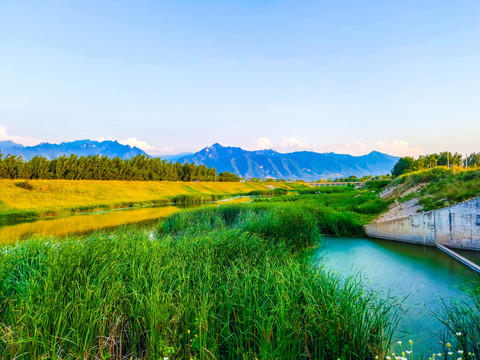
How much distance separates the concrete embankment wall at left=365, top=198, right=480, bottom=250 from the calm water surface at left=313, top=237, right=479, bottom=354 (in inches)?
23.3

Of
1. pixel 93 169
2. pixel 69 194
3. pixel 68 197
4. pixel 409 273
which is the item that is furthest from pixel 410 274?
pixel 93 169

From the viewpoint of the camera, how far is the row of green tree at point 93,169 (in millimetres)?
42653

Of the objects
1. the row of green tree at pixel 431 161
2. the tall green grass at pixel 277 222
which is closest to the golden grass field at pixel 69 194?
the tall green grass at pixel 277 222

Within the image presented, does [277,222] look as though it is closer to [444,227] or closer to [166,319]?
[444,227]

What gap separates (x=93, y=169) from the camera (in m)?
55.0

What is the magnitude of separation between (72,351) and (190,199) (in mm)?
44719

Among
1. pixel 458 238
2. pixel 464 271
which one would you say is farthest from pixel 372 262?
pixel 458 238

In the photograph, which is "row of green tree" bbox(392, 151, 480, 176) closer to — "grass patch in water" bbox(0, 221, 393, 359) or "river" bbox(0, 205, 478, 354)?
"river" bbox(0, 205, 478, 354)

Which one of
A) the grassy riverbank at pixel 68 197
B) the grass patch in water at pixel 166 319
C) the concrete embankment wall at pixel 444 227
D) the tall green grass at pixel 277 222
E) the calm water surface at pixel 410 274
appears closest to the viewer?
the grass patch in water at pixel 166 319

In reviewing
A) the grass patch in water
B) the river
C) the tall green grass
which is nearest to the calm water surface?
the river

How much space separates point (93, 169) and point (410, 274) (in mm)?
58771

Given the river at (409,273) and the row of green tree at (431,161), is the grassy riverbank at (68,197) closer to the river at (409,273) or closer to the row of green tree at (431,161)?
the river at (409,273)

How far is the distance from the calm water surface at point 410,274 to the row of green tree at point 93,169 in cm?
4911

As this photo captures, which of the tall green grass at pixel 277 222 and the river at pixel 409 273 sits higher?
the tall green grass at pixel 277 222
